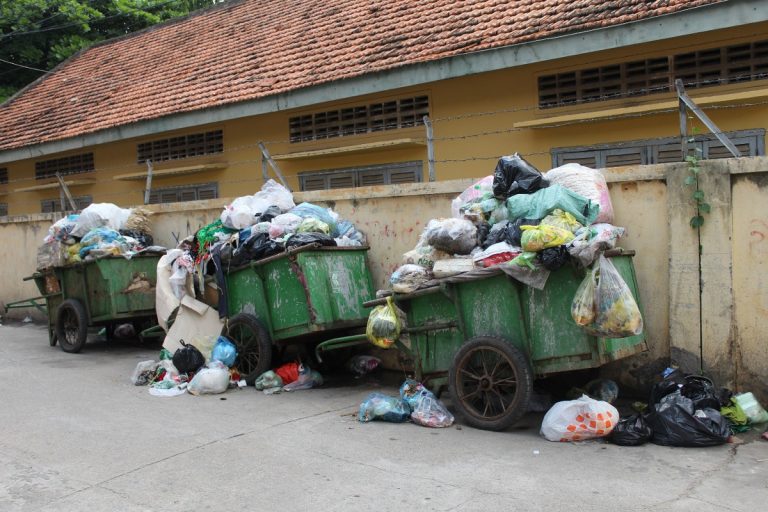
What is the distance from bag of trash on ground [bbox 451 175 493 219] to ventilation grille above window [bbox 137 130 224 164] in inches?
286

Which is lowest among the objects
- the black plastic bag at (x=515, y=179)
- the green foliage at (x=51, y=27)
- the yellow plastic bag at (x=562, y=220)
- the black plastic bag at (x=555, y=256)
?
the black plastic bag at (x=555, y=256)

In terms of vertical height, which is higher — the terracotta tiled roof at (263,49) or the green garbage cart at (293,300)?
the terracotta tiled roof at (263,49)

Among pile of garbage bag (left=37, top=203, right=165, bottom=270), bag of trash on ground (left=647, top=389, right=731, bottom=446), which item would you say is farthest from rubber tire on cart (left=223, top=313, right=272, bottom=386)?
bag of trash on ground (left=647, top=389, right=731, bottom=446)

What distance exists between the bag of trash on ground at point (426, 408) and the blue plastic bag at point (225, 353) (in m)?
2.21

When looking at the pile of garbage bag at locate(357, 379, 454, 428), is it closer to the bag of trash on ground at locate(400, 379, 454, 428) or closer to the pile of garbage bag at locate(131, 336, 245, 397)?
the bag of trash on ground at locate(400, 379, 454, 428)

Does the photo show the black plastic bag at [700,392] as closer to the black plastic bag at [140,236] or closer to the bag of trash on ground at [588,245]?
the bag of trash on ground at [588,245]

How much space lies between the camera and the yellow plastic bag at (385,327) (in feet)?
20.7

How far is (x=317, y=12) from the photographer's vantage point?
1366 centimetres

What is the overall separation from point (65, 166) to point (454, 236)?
42.0 ft

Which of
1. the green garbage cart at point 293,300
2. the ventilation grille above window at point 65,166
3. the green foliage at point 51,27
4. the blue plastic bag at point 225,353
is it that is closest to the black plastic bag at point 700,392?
the green garbage cart at point 293,300

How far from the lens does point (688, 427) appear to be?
17.0 ft

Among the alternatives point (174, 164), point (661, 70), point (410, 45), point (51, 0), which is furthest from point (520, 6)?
point (51, 0)

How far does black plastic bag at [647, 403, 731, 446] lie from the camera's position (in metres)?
5.16

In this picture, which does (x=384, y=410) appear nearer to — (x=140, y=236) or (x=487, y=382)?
(x=487, y=382)
